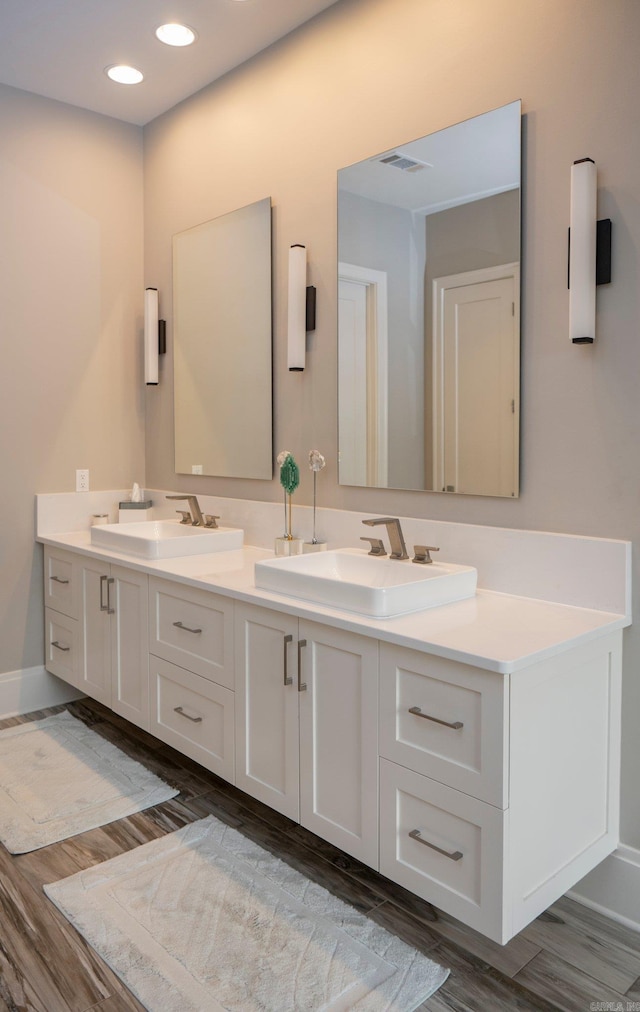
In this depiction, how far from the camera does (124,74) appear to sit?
2.91 m

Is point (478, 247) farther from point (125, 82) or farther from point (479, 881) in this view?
point (125, 82)

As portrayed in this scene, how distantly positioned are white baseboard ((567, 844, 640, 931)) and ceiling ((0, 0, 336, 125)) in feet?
8.63

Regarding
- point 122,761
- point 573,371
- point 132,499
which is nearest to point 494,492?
point 573,371

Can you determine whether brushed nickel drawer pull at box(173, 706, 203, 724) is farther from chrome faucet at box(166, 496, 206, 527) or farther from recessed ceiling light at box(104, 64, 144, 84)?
recessed ceiling light at box(104, 64, 144, 84)

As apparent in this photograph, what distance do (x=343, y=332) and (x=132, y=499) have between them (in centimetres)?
141

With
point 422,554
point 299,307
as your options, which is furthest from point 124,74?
point 422,554

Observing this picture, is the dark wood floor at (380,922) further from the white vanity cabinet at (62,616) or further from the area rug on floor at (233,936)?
the white vanity cabinet at (62,616)

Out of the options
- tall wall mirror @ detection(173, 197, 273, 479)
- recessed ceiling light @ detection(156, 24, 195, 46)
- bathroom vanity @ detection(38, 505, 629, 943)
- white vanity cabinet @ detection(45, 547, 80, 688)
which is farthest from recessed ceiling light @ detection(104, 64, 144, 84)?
bathroom vanity @ detection(38, 505, 629, 943)

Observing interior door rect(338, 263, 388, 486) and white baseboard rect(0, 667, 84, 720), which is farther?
white baseboard rect(0, 667, 84, 720)

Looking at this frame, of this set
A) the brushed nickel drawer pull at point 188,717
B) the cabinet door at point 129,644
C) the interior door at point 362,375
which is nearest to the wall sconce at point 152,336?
the cabinet door at point 129,644

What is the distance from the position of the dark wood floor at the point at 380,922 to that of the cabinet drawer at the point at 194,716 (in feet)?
0.74

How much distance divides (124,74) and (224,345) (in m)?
1.11

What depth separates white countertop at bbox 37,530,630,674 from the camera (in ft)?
4.83

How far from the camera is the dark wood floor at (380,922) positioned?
5.09 ft
